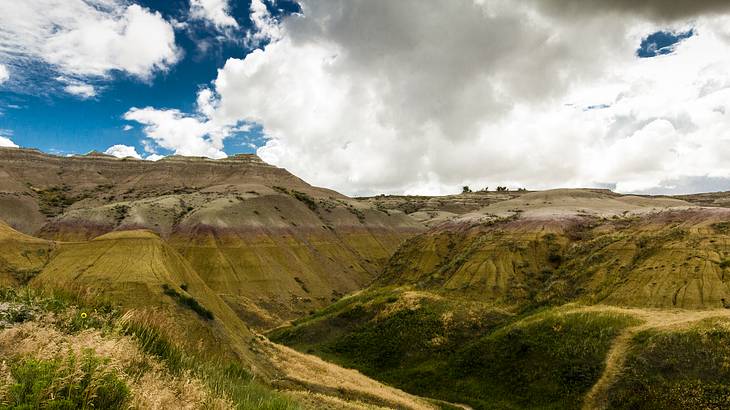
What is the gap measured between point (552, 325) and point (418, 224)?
409ft

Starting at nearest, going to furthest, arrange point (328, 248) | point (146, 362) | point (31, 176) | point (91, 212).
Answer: point (146, 362) → point (91, 212) → point (328, 248) → point (31, 176)

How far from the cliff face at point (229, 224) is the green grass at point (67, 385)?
72.7 metres

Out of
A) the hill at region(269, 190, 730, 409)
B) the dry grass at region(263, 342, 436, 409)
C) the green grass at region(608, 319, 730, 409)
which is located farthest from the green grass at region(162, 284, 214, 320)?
the green grass at region(608, 319, 730, 409)

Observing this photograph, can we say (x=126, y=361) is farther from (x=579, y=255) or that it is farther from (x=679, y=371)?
(x=579, y=255)

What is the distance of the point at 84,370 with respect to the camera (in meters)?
6.63

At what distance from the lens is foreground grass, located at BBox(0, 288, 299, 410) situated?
603 cm

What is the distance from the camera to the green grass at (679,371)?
28.8 m

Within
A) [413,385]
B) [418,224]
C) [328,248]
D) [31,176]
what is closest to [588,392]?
[413,385]

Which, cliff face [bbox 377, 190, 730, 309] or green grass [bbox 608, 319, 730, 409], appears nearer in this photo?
green grass [bbox 608, 319, 730, 409]

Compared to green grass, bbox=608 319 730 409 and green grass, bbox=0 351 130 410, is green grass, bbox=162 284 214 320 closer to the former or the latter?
green grass, bbox=0 351 130 410

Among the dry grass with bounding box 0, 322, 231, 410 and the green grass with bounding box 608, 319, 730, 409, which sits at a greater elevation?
the dry grass with bounding box 0, 322, 231, 410

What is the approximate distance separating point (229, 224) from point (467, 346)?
77.6 meters

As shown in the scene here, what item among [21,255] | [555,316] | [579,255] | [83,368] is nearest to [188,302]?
[83,368]

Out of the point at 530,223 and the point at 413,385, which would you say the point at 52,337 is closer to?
the point at 413,385
